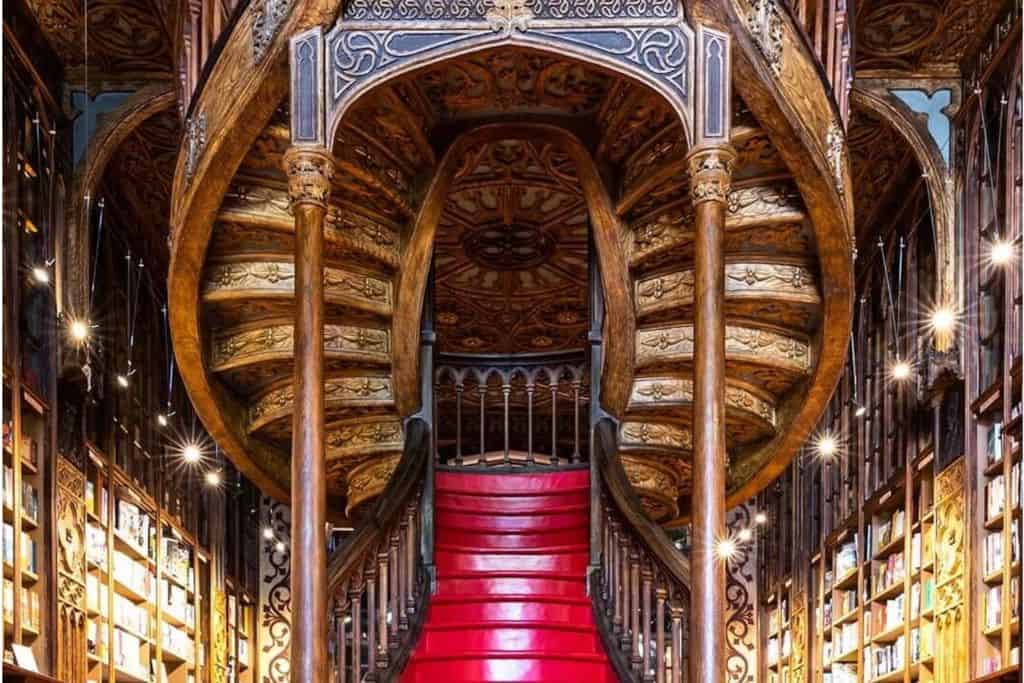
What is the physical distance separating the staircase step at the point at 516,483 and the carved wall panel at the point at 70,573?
6.36ft

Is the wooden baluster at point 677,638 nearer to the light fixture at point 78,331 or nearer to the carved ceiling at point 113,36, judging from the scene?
the light fixture at point 78,331

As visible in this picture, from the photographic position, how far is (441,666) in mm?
6727

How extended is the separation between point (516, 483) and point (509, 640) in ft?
4.51

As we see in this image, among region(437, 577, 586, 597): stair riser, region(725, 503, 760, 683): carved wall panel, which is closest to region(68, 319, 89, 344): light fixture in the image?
region(437, 577, 586, 597): stair riser

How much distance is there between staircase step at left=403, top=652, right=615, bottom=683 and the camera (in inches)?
262

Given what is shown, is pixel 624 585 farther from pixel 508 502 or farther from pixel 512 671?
pixel 508 502

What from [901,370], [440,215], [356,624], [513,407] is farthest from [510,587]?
[513,407]

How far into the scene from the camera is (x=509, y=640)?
697 centimetres

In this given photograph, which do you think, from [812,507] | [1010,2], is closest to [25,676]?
[1010,2]

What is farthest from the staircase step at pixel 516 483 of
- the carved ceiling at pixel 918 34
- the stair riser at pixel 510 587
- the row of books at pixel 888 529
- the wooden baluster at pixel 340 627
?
the carved ceiling at pixel 918 34

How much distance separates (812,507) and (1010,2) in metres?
5.18

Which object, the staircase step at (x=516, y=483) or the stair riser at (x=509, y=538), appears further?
the staircase step at (x=516, y=483)

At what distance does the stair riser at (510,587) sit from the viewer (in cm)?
734

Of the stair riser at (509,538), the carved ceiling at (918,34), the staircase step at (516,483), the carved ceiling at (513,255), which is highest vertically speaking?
the carved ceiling at (918,34)
